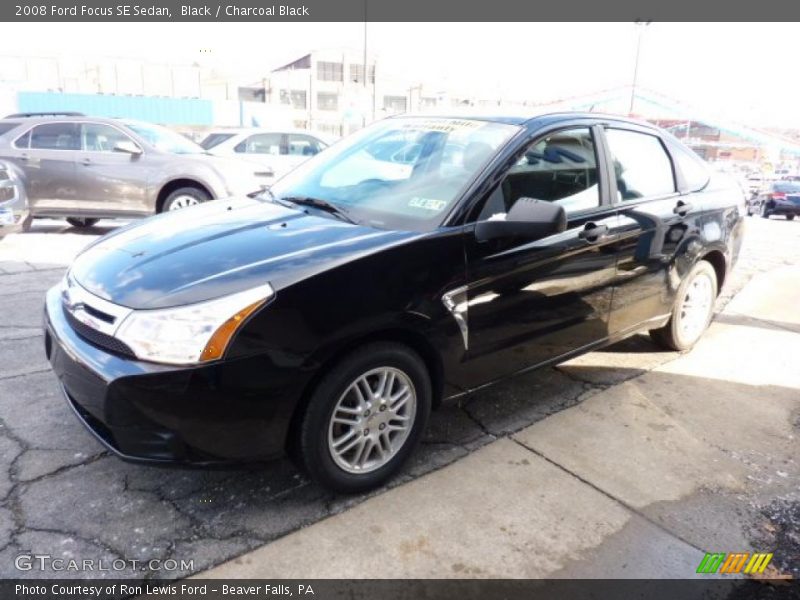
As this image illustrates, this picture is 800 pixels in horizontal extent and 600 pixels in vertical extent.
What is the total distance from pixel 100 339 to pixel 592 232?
2.50 metres

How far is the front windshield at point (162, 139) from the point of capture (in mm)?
8023

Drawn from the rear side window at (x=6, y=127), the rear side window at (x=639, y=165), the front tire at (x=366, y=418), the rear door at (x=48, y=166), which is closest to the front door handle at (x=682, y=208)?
the rear side window at (x=639, y=165)

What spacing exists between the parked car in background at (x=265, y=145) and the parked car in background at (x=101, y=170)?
2.36m

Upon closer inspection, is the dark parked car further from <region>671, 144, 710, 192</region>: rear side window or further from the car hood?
the car hood

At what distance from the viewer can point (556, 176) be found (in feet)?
10.9

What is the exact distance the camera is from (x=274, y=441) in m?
2.38

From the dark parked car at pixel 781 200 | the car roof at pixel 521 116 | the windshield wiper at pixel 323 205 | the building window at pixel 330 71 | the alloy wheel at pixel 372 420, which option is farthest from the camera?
the building window at pixel 330 71

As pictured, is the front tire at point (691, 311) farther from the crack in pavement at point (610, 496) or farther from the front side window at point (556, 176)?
the crack in pavement at point (610, 496)

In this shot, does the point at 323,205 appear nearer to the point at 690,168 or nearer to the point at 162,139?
the point at 690,168

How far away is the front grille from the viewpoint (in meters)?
2.27

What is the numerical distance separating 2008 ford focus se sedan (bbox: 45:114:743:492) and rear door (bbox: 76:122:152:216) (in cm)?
487

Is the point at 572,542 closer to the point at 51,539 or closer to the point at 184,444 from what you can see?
the point at 184,444

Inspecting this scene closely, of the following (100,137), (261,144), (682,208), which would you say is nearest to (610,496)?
(682,208)

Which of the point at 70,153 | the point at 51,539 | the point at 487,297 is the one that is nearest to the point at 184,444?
the point at 51,539
